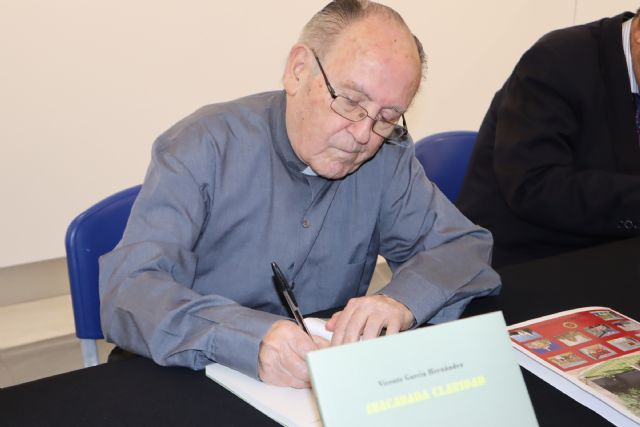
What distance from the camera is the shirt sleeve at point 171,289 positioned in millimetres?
1299

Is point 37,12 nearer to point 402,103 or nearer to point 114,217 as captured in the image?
point 114,217

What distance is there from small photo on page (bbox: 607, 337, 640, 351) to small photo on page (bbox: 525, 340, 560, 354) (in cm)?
11

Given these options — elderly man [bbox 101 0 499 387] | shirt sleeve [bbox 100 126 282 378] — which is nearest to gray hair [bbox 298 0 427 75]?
elderly man [bbox 101 0 499 387]

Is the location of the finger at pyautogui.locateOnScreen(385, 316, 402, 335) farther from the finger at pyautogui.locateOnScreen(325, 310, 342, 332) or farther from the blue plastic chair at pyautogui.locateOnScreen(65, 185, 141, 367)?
the blue plastic chair at pyautogui.locateOnScreen(65, 185, 141, 367)

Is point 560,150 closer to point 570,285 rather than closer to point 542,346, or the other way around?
point 570,285

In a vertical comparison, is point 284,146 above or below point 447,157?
above

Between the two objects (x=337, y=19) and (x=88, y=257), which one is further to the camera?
(x=88, y=257)

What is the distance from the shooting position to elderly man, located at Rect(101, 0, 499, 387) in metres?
1.36

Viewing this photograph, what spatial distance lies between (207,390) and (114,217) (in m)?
0.69

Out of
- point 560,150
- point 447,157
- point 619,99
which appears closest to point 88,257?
point 447,157

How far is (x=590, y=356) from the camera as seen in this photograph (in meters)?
1.37

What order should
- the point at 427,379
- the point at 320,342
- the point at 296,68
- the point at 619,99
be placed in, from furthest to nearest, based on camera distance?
the point at 619,99 → the point at 296,68 → the point at 320,342 → the point at 427,379

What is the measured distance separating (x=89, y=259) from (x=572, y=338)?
1.00 m

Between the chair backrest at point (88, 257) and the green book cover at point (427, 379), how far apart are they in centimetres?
101
